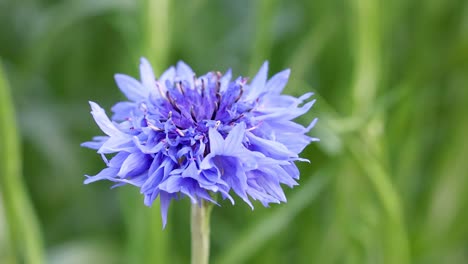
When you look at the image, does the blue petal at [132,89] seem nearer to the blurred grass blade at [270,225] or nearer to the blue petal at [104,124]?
the blue petal at [104,124]

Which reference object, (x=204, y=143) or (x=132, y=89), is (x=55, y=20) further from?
(x=204, y=143)

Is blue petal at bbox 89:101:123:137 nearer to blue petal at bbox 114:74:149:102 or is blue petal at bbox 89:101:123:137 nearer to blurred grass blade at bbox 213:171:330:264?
blue petal at bbox 114:74:149:102

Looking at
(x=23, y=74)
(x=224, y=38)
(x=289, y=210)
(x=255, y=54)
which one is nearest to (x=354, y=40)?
(x=255, y=54)

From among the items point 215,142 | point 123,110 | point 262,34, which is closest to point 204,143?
point 215,142

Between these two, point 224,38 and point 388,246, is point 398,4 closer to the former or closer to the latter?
point 224,38

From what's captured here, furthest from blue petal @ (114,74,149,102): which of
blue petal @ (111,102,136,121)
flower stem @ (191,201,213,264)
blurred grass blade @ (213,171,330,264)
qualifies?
blurred grass blade @ (213,171,330,264)

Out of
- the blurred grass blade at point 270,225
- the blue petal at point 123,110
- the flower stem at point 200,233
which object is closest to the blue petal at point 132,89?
the blue petal at point 123,110
